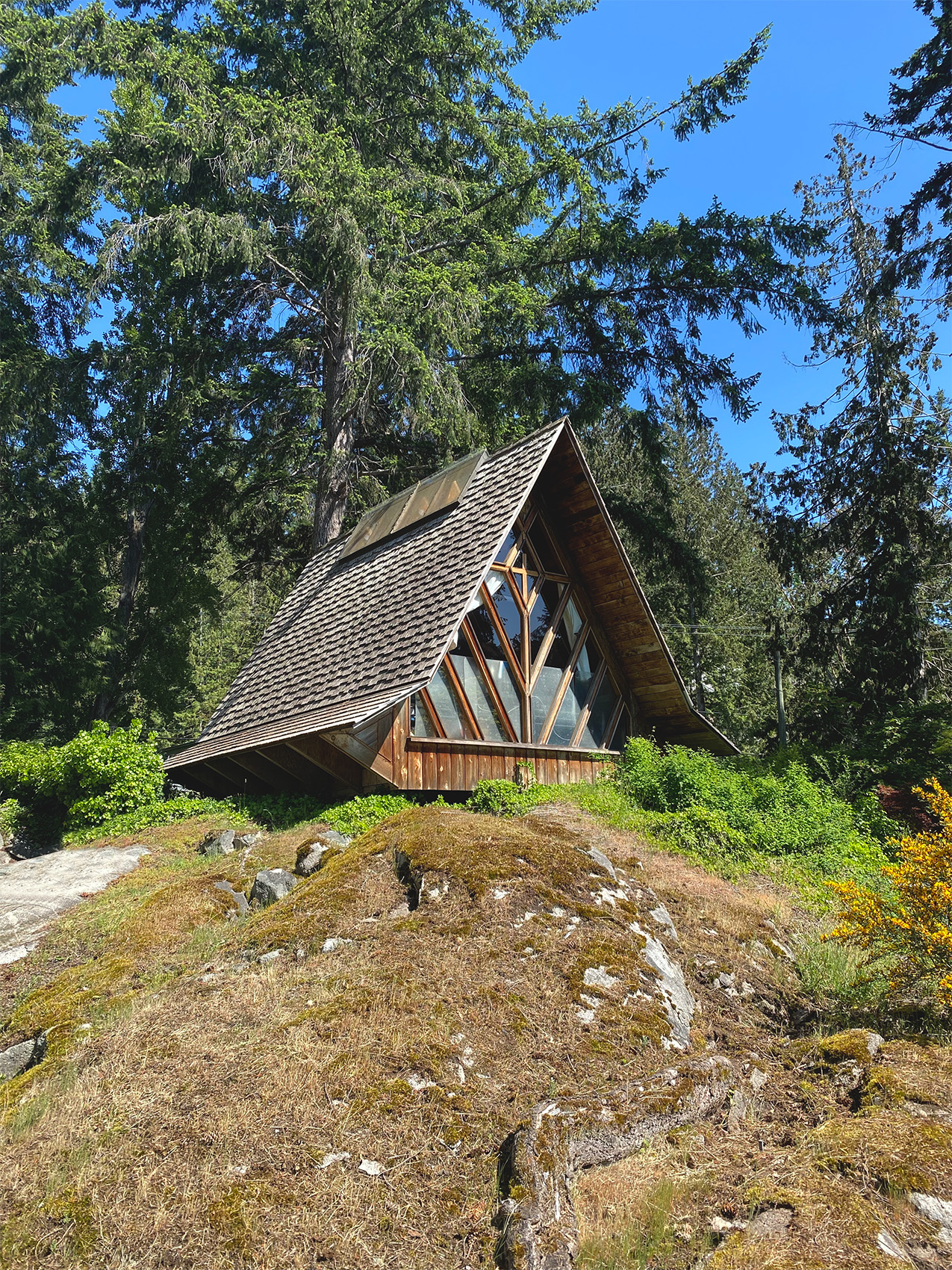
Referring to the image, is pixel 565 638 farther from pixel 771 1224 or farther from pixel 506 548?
pixel 771 1224

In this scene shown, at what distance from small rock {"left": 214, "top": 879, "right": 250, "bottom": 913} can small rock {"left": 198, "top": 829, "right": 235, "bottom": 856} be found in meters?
2.19

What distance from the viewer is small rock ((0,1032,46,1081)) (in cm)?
480

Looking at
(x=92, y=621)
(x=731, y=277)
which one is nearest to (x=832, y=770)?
(x=731, y=277)

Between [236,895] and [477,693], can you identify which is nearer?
[236,895]

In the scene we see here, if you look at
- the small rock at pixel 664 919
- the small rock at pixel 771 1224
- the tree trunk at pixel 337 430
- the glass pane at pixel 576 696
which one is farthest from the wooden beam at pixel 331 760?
the tree trunk at pixel 337 430

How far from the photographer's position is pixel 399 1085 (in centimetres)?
391

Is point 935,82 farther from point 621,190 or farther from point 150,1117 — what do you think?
point 150,1117

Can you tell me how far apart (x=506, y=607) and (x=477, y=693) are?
4.70ft

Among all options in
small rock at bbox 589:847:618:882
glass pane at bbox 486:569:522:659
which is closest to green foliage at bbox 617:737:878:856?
glass pane at bbox 486:569:522:659

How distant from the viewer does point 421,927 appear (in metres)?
5.43

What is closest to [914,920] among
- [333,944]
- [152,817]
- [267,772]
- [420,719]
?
[333,944]

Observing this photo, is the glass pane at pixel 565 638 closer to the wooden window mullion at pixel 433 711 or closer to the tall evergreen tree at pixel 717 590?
the wooden window mullion at pixel 433 711

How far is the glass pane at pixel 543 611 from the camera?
40.1ft

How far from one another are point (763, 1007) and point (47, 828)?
1300cm
